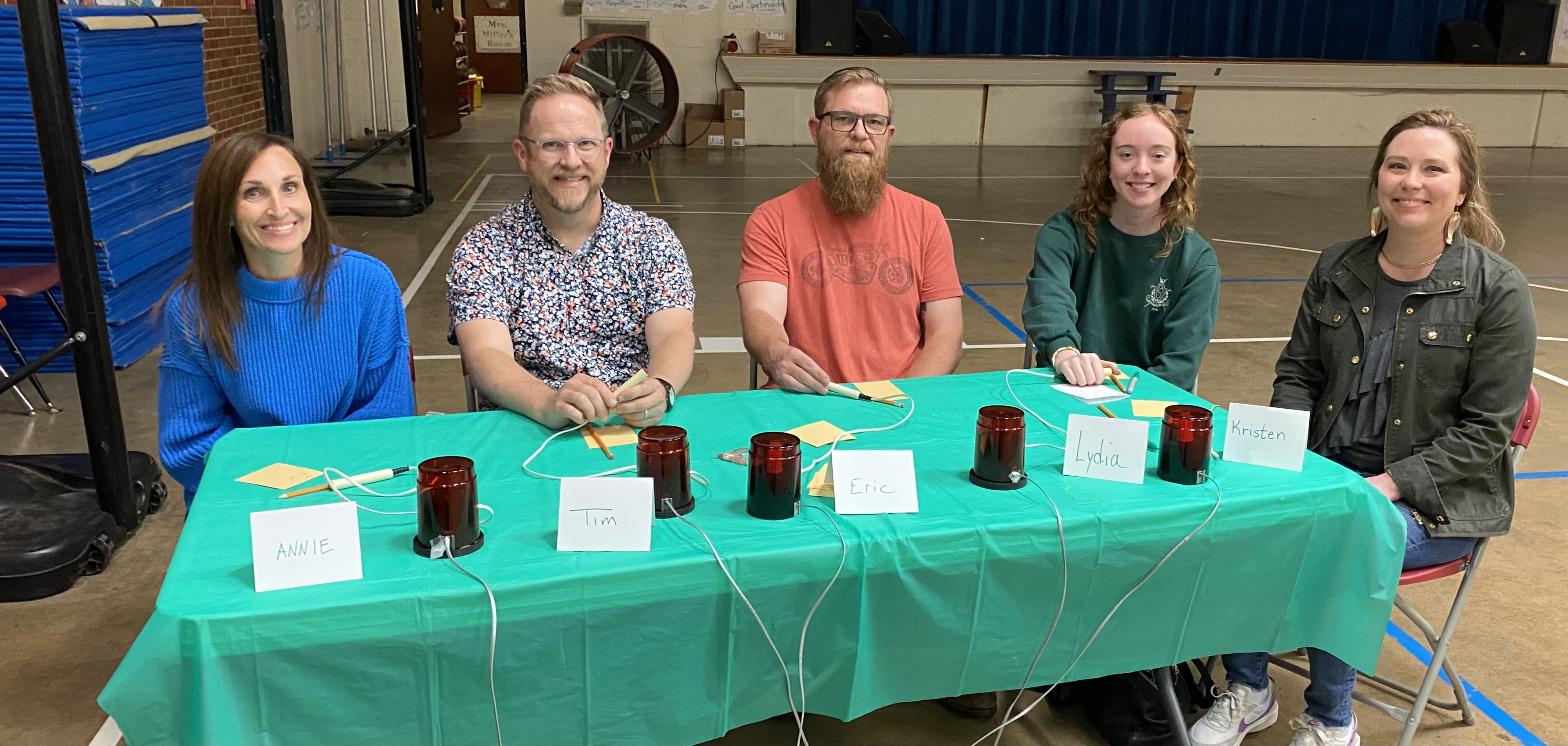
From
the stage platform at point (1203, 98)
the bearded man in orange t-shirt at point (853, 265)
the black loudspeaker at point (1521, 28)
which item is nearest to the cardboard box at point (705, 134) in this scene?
the stage platform at point (1203, 98)

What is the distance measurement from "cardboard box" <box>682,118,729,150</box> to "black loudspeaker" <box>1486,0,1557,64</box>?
29.8ft

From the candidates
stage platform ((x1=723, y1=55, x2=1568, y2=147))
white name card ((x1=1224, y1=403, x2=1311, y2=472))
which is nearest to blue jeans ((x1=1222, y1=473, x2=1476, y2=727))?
white name card ((x1=1224, y1=403, x2=1311, y2=472))

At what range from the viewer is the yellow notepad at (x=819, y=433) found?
186 centimetres

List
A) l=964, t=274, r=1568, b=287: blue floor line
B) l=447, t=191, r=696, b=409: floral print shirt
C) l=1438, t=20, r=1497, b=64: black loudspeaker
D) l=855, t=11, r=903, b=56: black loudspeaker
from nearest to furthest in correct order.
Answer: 1. l=447, t=191, r=696, b=409: floral print shirt
2. l=964, t=274, r=1568, b=287: blue floor line
3. l=855, t=11, r=903, b=56: black loudspeaker
4. l=1438, t=20, r=1497, b=64: black loudspeaker

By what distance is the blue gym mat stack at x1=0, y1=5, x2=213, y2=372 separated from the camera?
4.05 meters

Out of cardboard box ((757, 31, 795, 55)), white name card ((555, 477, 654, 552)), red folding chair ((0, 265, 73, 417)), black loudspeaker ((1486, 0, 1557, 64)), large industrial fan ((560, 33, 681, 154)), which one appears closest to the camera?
white name card ((555, 477, 654, 552))

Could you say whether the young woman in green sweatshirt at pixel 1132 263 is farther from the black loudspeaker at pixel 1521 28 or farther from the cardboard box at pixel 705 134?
the black loudspeaker at pixel 1521 28

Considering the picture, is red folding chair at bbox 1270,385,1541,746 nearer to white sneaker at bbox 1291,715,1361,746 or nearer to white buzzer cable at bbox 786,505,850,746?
white sneaker at bbox 1291,715,1361,746

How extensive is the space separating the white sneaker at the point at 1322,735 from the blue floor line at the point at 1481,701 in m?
0.20

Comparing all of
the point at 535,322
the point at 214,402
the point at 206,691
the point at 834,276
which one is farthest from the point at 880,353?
the point at 206,691

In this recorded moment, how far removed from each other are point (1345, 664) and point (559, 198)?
5.70 feet

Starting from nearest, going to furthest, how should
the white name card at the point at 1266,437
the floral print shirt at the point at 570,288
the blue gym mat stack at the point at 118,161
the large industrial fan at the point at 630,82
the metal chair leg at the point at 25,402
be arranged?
Answer: the white name card at the point at 1266,437, the floral print shirt at the point at 570,288, the metal chair leg at the point at 25,402, the blue gym mat stack at the point at 118,161, the large industrial fan at the point at 630,82

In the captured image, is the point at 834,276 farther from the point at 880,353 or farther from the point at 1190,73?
the point at 1190,73

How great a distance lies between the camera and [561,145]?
2.29 metres
